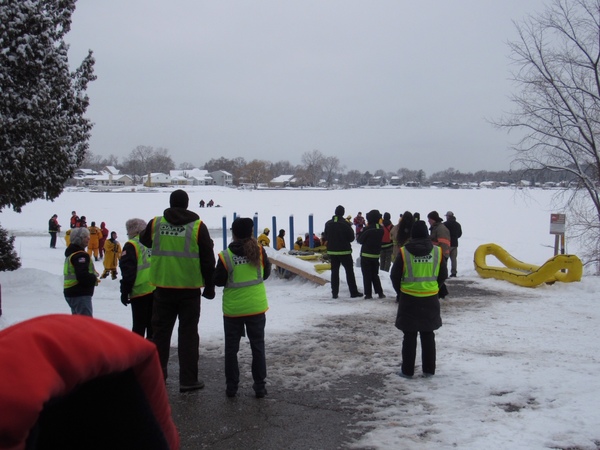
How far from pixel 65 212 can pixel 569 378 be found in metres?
48.4

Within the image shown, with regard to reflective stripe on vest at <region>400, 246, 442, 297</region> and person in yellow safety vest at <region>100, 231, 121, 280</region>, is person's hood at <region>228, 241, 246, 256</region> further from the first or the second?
person in yellow safety vest at <region>100, 231, 121, 280</region>

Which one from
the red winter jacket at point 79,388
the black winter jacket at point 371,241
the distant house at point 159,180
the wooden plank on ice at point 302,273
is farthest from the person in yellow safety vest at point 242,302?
the distant house at point 159,180

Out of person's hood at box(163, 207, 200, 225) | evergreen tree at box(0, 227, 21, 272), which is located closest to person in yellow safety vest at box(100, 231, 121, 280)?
evergreen tree at box(0, 227, 21, 272)

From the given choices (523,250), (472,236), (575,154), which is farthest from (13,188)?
(472,236)

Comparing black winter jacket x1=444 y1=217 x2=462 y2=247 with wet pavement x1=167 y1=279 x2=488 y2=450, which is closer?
wet pavement x1=167 y1=279 x2=488 y2=450

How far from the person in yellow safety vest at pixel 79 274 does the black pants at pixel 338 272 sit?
5.38m

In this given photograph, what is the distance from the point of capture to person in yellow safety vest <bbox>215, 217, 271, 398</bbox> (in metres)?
5.62

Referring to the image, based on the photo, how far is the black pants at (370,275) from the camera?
1120 centimetres

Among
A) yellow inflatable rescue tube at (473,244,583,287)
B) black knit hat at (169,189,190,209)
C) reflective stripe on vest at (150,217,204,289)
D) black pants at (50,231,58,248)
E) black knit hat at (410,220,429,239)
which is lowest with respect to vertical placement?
black pants at (50,231,58,248)

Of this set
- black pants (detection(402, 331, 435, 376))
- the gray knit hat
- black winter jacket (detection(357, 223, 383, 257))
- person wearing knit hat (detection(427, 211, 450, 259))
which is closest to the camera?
black pants (detection(402, 331, 435, 376))

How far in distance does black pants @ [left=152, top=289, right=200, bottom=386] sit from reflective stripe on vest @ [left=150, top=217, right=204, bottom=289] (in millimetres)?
155

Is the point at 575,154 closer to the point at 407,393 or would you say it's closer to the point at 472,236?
the point at 407,393

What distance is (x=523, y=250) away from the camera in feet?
91.0

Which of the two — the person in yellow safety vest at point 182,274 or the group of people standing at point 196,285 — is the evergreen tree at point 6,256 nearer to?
the group of people standing at point 196,285
